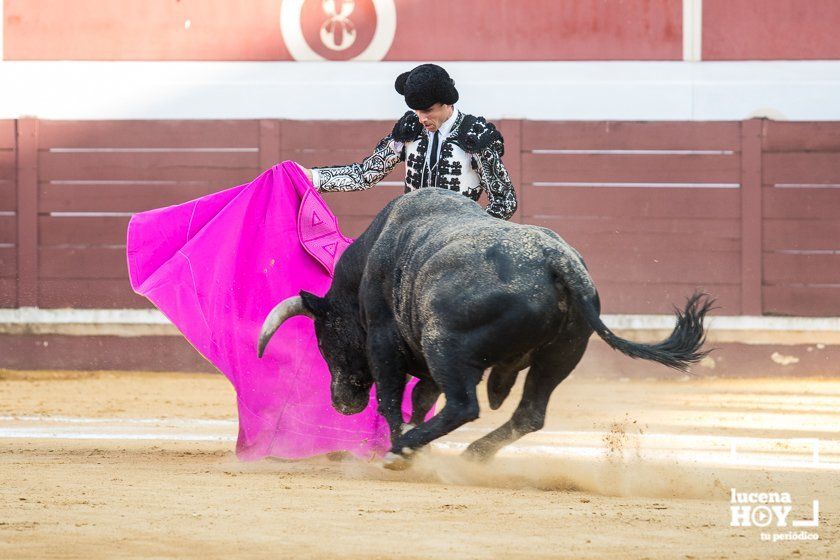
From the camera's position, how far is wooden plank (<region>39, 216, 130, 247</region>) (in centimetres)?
781

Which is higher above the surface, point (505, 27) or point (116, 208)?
point (505, 27)

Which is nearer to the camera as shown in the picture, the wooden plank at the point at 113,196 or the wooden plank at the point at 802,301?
the wooden plank at the point at 802,301

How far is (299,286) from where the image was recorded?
4.25 meters

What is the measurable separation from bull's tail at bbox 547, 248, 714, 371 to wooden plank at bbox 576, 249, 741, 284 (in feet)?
13.7

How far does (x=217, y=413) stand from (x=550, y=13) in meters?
3.41

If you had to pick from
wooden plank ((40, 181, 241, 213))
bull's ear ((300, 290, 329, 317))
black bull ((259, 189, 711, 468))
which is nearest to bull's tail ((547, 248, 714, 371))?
black bull ((259, 189, 711, 468))

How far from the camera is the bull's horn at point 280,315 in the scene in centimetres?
384

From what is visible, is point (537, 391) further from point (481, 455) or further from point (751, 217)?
point (751, 217)

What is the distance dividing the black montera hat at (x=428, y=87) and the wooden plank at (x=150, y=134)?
156 inches

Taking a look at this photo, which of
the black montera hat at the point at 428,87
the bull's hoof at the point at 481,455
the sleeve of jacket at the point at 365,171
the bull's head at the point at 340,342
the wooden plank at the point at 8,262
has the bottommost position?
the bull's hoof at the point at 481,455

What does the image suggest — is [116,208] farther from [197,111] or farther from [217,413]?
[217,413]

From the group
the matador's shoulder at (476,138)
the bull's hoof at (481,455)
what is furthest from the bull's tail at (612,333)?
the matador's shoulder at (476,138)

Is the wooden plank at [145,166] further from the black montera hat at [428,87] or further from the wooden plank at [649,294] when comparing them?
the black montera hat at [428,87]

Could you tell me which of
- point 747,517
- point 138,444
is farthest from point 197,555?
point 138,444
